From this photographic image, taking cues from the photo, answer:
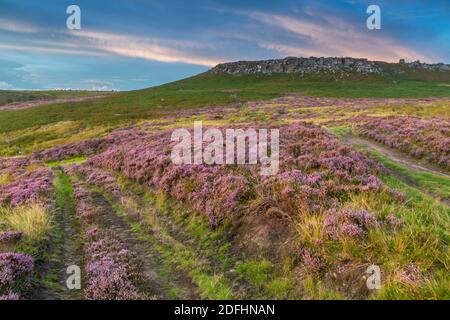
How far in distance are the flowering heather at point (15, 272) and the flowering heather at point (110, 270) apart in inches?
59.8

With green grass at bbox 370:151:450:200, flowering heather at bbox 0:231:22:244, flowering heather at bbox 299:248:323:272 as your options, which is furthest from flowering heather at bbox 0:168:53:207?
green grass at bbox 370:151:450:200

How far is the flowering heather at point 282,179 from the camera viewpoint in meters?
12.6

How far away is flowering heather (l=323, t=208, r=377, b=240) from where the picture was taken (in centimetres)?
947

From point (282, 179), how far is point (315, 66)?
178 meters

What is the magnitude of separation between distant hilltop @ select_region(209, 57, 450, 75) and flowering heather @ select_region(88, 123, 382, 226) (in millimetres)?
160426

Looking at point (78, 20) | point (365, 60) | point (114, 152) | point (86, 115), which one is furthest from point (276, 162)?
point (365, 60)

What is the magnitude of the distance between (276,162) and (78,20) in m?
14.7

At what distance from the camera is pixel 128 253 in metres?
11.1

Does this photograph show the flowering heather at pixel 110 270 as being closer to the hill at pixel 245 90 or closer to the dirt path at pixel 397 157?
the dirt path at pixel 397 157

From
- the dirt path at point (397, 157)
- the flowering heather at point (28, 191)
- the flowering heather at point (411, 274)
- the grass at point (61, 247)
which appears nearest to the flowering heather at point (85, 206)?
the grass at point (61, 247)

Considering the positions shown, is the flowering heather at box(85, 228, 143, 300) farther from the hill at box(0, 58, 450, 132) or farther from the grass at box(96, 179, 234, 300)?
the hill at box(0, 58, 450, 132)

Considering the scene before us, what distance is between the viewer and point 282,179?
1372cm

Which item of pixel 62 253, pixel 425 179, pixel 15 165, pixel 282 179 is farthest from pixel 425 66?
pixel 62 253

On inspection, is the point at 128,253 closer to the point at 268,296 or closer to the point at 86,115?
the point at 268,296
